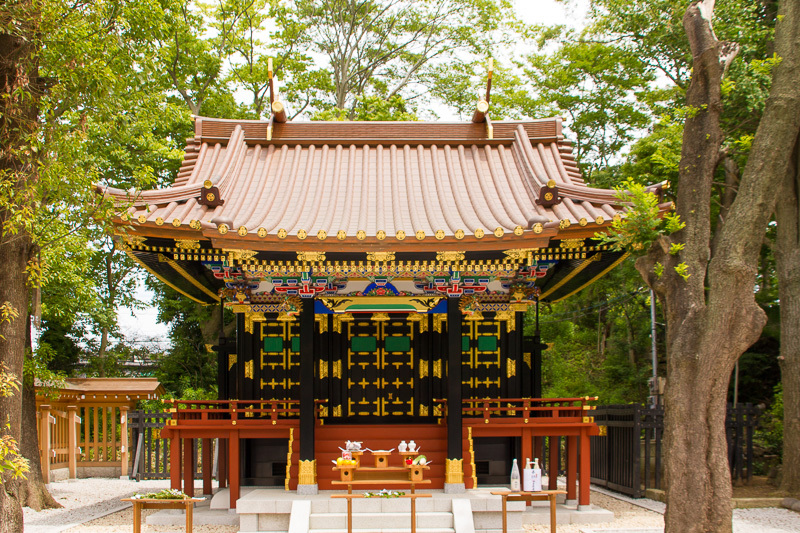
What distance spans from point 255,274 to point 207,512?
12.0 ft

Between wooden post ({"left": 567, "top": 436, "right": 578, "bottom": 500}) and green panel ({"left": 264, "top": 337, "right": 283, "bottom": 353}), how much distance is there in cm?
499

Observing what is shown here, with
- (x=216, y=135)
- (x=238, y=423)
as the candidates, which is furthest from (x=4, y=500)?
(x=216, y=135)

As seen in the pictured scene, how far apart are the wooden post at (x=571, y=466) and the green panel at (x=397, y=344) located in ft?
9.93

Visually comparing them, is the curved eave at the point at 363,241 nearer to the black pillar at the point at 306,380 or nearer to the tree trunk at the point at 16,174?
the black pillar at the point at 306,380

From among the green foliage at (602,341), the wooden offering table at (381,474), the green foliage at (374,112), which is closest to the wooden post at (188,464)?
the wooden offering table at (381,474)

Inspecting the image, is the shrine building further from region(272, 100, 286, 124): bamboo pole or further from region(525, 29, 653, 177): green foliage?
region(525, 29, 653, 177): green foliage

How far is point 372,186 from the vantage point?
1208cm

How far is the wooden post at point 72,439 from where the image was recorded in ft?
49.7

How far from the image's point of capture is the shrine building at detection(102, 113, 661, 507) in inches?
392

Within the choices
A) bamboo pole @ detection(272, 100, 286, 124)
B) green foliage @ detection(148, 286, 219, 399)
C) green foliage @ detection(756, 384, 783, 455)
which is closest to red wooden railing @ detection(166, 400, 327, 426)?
bamboo pole @ detection(272, 100, 286, 124)

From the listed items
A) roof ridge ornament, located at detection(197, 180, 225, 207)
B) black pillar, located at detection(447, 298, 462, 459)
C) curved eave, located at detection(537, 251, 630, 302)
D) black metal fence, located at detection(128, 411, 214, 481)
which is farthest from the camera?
black metal fence, located at detection(128, 411, 214, 481)

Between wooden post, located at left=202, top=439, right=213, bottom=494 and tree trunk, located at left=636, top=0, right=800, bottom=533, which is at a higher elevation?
tree trunk, located at left=636, top=0, right=800, bottom=533

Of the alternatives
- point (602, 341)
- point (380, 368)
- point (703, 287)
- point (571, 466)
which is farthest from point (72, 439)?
point (602, 341)

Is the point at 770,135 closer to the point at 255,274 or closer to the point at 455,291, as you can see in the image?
the point at 455,291
